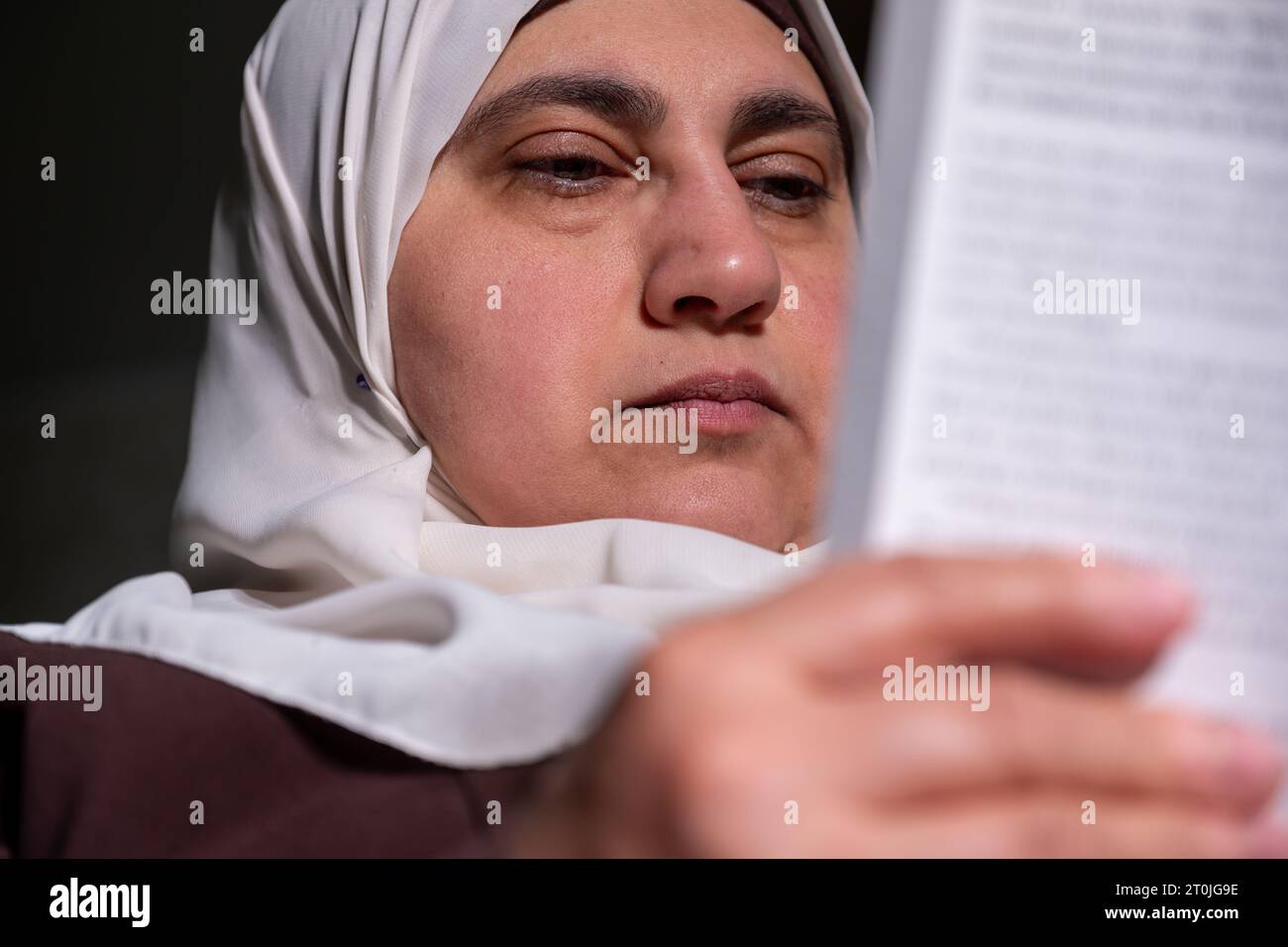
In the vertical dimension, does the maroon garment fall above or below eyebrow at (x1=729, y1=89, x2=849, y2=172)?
below

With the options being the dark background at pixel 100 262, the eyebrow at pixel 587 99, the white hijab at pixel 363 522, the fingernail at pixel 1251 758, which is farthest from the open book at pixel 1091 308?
the dark background at pixel 100 262

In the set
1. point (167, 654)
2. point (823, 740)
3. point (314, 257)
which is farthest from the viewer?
point (314, 257)

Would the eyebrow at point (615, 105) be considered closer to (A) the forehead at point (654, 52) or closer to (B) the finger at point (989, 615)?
(A) the forehead at point (654, 52)

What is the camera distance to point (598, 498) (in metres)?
1.02

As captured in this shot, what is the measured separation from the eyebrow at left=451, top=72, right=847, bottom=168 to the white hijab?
4 centimetres

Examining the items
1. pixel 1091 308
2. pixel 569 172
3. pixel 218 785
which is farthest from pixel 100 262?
pixel 1091 308

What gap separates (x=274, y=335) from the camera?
4.07ft

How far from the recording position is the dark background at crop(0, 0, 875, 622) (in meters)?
2.14

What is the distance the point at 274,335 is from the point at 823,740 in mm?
978

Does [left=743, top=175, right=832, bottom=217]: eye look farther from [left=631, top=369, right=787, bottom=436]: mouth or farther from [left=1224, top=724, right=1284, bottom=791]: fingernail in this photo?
[left=1224, top=724, right=1284, bottom=791]: fingernail

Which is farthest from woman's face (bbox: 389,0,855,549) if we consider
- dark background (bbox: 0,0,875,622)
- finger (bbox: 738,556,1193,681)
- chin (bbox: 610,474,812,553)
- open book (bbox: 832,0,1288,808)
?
dark background (bbox: 0,0,875,622)

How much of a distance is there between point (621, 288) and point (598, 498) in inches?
7.2
